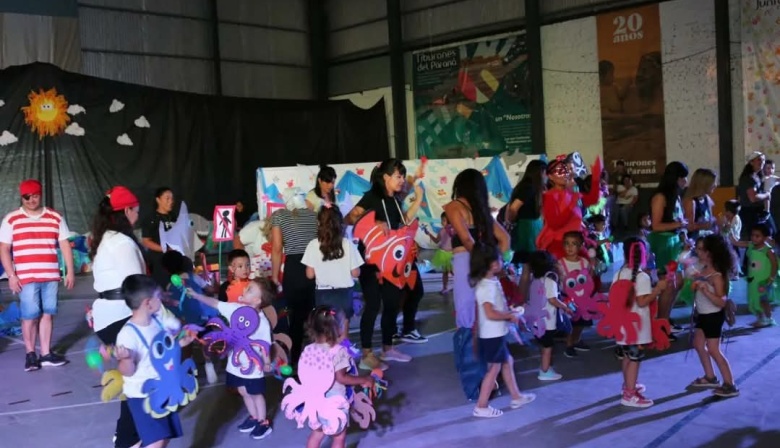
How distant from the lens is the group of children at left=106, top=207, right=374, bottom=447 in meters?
3.38

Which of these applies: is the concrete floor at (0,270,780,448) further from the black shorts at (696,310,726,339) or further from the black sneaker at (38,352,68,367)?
the black shorts at (696,310,726,339)

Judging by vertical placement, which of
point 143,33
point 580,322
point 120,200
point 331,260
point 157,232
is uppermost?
point 143,33

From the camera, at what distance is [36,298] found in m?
6.16

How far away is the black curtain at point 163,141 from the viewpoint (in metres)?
14.2

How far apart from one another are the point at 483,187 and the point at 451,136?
13.5m

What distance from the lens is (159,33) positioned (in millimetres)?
17766

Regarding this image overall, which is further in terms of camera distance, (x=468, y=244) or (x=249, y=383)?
(x=468, y=244)

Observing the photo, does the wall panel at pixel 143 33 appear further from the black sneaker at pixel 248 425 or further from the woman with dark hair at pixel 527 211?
the black sneaker at pixel 248 425

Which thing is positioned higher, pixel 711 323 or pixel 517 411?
pixel 711 323

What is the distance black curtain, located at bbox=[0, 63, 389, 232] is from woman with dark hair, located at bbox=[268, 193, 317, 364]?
10.7 metres

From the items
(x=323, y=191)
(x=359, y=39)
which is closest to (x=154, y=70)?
(x=359, y=39)

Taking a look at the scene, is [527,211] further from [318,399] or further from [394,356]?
[318,399]

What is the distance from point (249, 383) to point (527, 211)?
2.98 meters

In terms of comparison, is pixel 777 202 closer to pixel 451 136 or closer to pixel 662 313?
pixel 451 136
